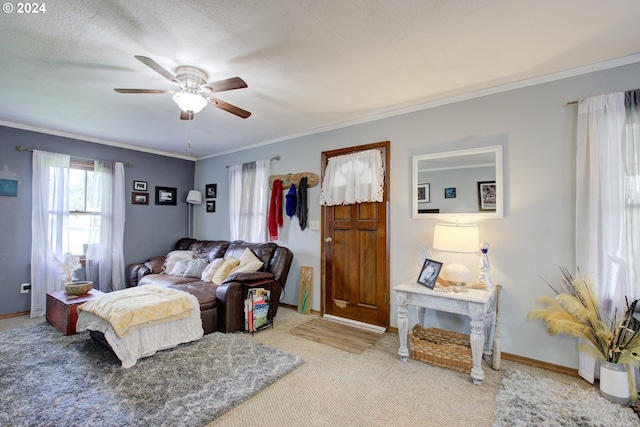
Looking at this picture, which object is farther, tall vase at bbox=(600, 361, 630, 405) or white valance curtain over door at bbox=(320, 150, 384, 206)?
white valance curtain over door at bbox=(320, 150, 384, 206)

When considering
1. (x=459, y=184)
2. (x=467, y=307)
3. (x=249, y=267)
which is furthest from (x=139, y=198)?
(x=467, y=307)

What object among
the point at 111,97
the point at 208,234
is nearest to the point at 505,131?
the point at 111,97

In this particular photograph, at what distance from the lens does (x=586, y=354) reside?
2238mm

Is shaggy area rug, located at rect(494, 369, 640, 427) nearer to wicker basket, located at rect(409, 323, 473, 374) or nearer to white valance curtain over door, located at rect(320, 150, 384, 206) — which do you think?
wicker basket, located at rect(409, 323, 473, 374)

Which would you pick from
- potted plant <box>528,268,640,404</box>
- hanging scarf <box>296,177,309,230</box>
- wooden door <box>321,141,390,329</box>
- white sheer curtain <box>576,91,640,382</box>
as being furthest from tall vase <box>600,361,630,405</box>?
hanging scarf <box>296,177,309,230</box>

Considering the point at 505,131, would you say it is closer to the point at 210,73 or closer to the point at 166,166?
the point at 210,73

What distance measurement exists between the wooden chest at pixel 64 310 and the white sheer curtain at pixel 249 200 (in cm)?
206

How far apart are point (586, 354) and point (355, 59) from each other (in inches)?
113

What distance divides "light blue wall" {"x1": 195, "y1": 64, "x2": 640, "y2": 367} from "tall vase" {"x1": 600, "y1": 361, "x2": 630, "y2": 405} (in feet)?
0.98

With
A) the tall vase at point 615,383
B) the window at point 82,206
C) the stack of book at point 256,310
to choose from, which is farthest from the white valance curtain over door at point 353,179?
the window at point 82,206

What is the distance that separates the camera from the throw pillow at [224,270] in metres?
3.73

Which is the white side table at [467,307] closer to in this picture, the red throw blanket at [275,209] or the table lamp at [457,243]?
the table lamp at [457,243]

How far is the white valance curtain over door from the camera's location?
3.39m

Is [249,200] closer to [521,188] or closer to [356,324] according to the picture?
[356,324]
